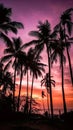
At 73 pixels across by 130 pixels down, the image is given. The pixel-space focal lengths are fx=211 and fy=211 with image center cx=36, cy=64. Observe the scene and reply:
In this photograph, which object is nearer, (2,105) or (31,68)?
(2,105)

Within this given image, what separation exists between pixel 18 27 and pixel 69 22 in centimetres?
771

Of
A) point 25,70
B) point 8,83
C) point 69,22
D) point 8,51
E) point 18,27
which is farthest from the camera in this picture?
point 8,83

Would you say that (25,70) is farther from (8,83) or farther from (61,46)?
(61,46)

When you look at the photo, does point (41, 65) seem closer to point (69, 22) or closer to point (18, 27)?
point (69, 22)

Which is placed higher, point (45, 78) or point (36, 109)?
point (45, 78)

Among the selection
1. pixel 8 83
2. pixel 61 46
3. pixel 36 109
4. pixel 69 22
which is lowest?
pixel 36 109

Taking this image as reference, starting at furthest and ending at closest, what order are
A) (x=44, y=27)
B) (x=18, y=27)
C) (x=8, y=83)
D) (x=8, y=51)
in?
(x=8, y=83) < (x=8, y=51) < (x=44, y=27) < (x=18, y=27)

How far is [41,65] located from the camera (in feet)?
135

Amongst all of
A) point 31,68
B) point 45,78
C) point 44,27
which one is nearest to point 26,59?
point 31,68

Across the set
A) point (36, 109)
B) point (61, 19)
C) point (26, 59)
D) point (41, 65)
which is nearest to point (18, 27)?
point (61, 19)

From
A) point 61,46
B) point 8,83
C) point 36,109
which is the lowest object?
point 36,109

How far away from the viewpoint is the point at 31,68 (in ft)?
137

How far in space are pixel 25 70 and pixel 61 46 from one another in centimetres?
1399

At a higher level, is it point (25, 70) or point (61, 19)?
point (61, 19)
